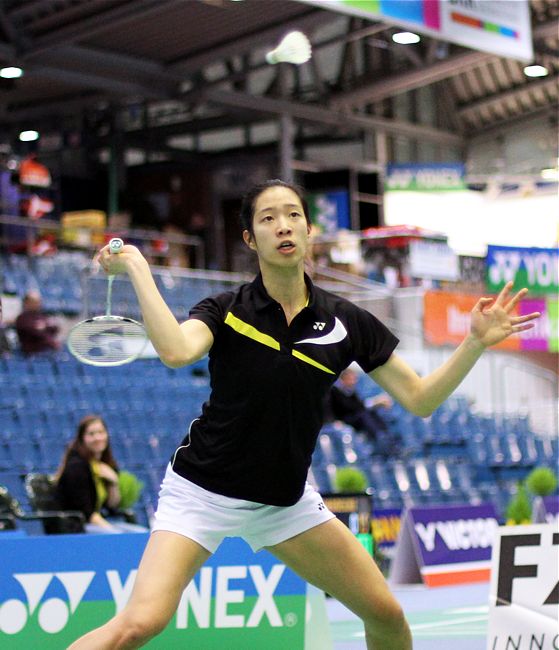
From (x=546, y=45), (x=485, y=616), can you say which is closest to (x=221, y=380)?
(x=485, y=616)

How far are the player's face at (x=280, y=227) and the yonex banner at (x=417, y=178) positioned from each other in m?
22.1

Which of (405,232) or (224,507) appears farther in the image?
(405,232)

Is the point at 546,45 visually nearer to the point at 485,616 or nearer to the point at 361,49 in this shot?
A: the point at 361,49

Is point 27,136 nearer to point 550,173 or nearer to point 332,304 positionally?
point 550,173

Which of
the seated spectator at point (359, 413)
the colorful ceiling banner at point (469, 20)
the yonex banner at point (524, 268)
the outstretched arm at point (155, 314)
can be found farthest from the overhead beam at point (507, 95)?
the outstretched arm at point (155, 314)

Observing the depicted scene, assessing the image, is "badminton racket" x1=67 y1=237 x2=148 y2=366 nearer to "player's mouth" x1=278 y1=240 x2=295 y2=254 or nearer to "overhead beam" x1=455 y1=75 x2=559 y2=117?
"player's mouth" x1=278 y1=240 x2=295 y2=254

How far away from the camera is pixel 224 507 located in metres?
3.79

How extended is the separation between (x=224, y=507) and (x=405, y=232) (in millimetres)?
17594

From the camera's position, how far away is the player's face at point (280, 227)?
12.7 ft

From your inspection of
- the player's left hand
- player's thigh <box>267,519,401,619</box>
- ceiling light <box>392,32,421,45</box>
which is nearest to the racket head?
player's thigh <box>267,519,401,619</box>

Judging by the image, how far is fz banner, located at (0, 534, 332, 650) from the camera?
17.1ft

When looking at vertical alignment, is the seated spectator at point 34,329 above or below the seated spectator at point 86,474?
above

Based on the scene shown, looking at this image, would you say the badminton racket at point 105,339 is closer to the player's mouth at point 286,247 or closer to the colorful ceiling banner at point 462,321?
the player's mouth at point 286,247

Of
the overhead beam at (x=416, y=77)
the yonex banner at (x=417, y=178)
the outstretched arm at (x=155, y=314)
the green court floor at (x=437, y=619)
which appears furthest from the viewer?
the yonex banner at (x=417, y=178)
